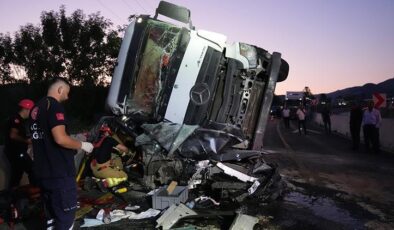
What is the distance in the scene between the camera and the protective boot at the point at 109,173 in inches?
247

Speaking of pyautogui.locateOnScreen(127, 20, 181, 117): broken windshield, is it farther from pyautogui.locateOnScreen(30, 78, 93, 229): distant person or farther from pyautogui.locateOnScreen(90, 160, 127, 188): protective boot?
pyautogui.locateOnScreen(30, 78, 93, 229): distant person

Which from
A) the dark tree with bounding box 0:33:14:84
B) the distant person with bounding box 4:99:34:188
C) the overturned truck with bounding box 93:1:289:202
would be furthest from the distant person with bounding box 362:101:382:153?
the dark tree with bounding box 0:33:14:84

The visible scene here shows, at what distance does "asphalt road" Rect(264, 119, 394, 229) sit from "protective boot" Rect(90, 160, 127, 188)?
2358 millimetres

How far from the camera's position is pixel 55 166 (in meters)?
3.42

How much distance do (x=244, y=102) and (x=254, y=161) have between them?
909 millimetres

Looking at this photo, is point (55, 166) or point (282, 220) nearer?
point (55, 166)

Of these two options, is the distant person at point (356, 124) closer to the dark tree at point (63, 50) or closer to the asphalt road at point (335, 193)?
the asphalt road at point (335, 193)

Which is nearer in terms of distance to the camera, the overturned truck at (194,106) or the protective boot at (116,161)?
the overturned truck at (194,106)

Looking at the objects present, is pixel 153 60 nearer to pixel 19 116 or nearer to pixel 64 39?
pixel 19 116

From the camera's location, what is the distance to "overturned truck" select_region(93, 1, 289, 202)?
5.69m

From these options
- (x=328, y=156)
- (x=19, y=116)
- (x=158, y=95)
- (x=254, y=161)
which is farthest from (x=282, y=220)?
(x=328, y=156)

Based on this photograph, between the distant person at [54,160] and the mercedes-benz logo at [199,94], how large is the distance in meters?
2.58

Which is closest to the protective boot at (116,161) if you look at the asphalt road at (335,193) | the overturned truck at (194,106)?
the overturned truck at (194,106)

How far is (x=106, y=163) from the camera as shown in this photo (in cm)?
631
